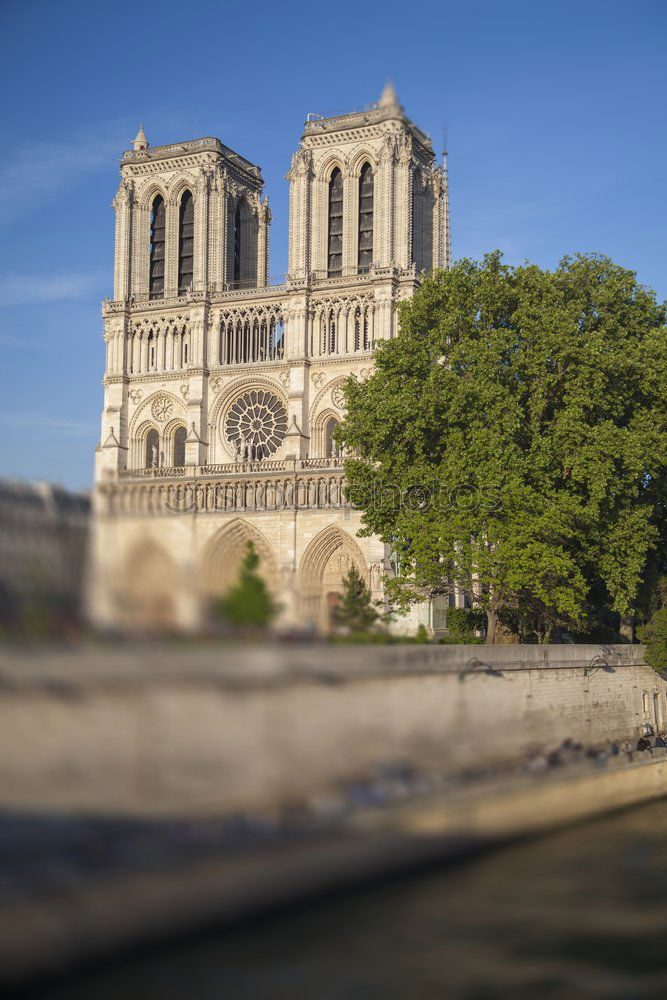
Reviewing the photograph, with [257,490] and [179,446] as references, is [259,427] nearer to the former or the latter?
[179,446]

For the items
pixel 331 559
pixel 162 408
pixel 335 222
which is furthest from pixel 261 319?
pixel 331 559

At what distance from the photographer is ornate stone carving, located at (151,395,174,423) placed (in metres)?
55.0

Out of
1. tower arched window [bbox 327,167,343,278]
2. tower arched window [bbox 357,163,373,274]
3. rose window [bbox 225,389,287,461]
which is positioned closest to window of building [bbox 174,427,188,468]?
rose window [bbox 225,389,287,461]

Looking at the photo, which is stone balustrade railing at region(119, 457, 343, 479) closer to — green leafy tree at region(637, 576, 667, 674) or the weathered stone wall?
green leafy tree at region(637, 576, 667, 674)

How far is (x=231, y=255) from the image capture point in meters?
57.8

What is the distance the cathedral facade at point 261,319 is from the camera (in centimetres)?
4969

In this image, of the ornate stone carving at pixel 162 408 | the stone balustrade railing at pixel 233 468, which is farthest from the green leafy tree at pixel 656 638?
the ornate stone carving at pixel 162 408

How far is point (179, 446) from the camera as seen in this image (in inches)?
2178

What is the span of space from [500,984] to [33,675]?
712 cm

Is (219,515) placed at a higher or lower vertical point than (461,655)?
higher

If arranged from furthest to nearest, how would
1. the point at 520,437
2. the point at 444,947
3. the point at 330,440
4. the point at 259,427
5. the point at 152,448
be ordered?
1. the point at 152,448
2. the point at 259,427
3. the point at 330,440
4. the point at 520,437
5. the point at 444,947

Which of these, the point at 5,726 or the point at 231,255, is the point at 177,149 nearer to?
the point at 231,255

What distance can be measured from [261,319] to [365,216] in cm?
689

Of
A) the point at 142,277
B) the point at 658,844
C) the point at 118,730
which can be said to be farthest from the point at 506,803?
the point at 142,277
